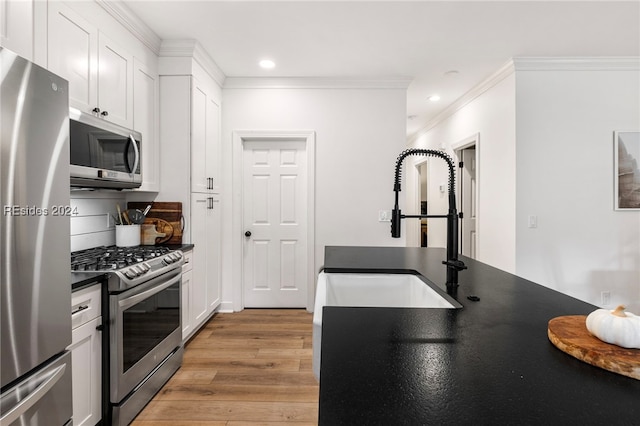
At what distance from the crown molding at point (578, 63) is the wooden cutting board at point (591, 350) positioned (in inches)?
129

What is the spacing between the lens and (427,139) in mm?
6176

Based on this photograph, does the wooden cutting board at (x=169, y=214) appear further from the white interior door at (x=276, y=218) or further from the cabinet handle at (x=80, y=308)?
the cabinet handle at (x=80, y=308)

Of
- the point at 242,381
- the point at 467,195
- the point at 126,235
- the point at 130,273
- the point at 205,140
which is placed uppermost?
the point at 205,140

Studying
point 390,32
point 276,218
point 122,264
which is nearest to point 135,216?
point 122,264

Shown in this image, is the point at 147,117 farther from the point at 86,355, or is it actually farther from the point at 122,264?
the point at 86,355

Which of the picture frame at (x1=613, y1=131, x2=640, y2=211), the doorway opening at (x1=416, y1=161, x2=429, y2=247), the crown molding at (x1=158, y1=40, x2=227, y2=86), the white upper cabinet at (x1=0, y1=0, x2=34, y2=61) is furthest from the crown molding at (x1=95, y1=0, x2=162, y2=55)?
the doorway opening at (x1=416, y1=161, x2=429, y2=247)

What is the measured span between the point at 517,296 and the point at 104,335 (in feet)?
6.21

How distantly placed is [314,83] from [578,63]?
259 cm

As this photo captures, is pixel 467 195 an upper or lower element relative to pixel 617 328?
upper

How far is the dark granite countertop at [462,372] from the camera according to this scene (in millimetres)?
520

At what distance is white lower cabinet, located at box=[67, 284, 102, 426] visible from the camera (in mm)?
1535

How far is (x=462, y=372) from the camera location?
0.65m

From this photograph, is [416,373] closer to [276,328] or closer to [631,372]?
[631,372]

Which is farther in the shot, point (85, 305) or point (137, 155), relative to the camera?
point (137, 155)
